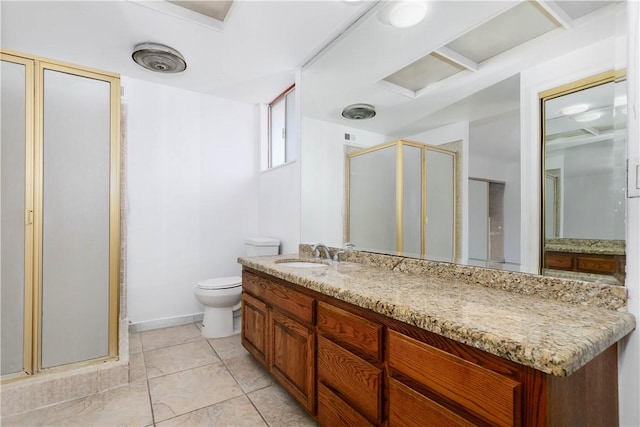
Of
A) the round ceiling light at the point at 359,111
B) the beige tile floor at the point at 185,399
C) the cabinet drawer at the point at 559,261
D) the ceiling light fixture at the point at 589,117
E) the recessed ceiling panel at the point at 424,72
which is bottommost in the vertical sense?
the beige tile floor at the point at 185,399

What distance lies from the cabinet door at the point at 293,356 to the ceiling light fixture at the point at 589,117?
1.43 meters

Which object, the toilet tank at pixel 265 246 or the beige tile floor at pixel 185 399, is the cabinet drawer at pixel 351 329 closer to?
the beige tile floor at pixel 185 399

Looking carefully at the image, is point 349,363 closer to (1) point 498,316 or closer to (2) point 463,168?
(1) point 498,316

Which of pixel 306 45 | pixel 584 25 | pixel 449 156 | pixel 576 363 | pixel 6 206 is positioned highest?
pixel 306 45

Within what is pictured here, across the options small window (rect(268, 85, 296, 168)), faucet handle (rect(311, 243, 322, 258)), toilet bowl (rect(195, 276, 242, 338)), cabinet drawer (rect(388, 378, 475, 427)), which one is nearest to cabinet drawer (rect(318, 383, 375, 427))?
cabinet drawer (rect(388, 378, 475, 427))

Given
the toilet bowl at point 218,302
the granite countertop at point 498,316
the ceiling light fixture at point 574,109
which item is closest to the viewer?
the granite countertop at point 498,316

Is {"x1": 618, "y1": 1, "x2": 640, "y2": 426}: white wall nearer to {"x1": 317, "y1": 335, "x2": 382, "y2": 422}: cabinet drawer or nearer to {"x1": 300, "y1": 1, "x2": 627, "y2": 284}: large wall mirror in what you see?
{"x1": 300, "y1": 1, "x2": 627, "y2": 284}: large wall mirror

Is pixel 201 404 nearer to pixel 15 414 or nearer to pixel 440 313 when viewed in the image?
pixel 15 414

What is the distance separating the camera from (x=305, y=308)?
152 centimetres

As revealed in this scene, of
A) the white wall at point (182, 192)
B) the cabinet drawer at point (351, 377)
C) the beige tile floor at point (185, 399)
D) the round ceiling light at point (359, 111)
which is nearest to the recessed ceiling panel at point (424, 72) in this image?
the round ceiling light at point (359, 111)

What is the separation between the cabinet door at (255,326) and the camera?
6.43 ft

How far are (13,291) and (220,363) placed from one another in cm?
133

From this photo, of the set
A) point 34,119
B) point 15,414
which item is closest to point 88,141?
point 34,119

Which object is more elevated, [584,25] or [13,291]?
[584,25]
